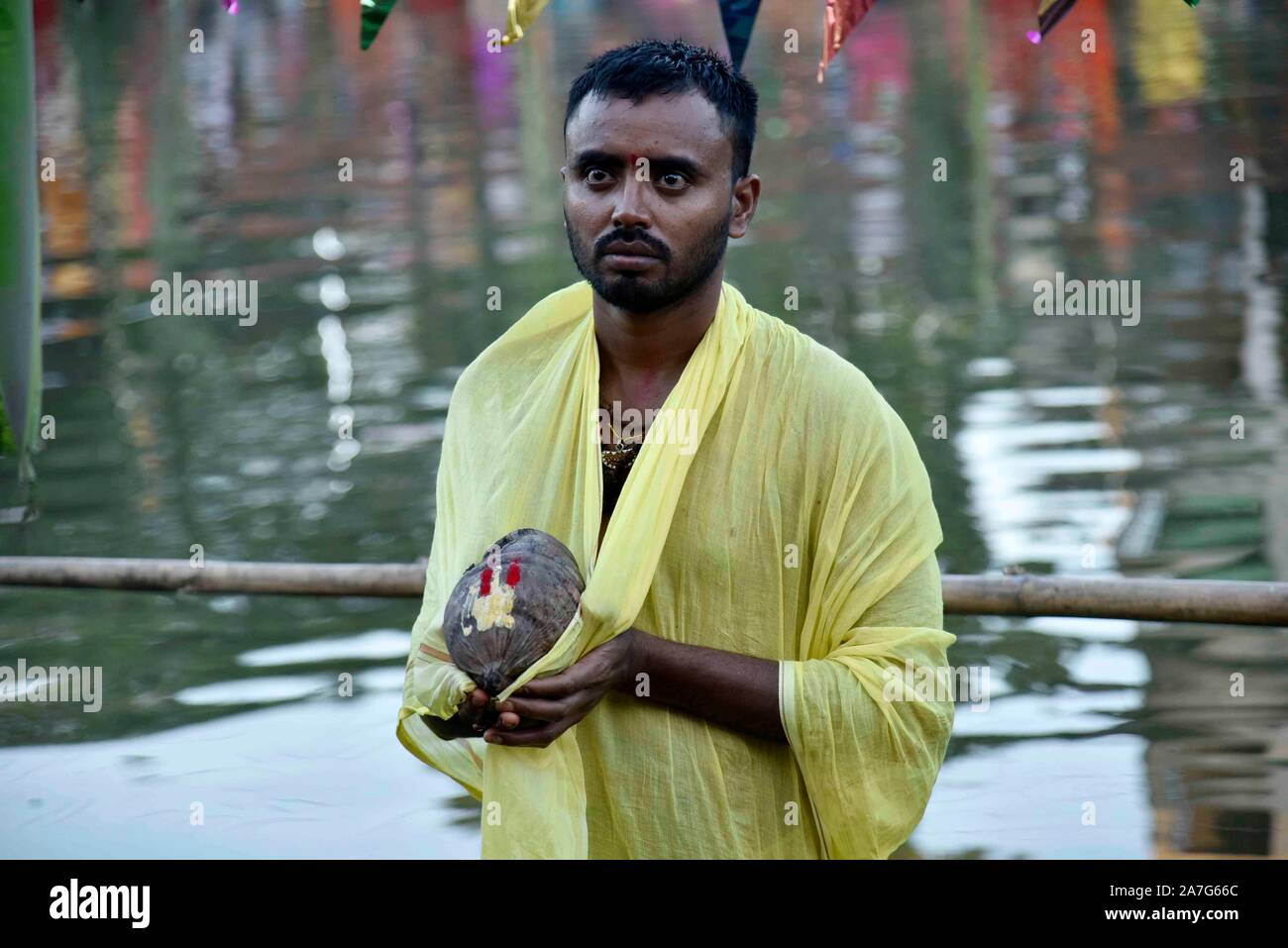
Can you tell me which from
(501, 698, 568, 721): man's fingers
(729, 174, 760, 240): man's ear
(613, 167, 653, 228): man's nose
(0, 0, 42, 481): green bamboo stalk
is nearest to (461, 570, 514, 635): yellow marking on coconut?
(501, 698, 568, 721): man's fingers

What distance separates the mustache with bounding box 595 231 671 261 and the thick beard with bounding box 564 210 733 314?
0.05ft

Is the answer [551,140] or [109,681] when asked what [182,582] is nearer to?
[109,681]

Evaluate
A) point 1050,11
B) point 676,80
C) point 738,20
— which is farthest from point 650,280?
point 1050,11

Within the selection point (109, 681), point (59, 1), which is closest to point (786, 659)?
point (109, 681)

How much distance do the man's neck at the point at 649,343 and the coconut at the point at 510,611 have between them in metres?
0.32

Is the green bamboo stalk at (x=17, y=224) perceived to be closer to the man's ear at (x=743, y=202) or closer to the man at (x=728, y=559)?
the man at (x=728, y=559)

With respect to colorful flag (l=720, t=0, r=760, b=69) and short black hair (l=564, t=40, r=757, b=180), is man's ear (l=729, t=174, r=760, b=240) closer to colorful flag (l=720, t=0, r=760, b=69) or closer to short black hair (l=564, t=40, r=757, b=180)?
short black hair (l=564, t=40, r=757, b=180)

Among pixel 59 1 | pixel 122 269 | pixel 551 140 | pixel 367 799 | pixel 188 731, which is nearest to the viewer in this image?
pixel 367 799

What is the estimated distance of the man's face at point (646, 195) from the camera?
90.0 inches

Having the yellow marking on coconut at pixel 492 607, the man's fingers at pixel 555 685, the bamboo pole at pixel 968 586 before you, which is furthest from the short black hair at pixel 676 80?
the bamboo pole at pixel 968 586

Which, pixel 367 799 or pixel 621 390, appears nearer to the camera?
pixel 621 390

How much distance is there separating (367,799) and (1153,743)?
2116 millimetres

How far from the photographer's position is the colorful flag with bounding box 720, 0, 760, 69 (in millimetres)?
2953

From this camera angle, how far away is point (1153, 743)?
176 inches
